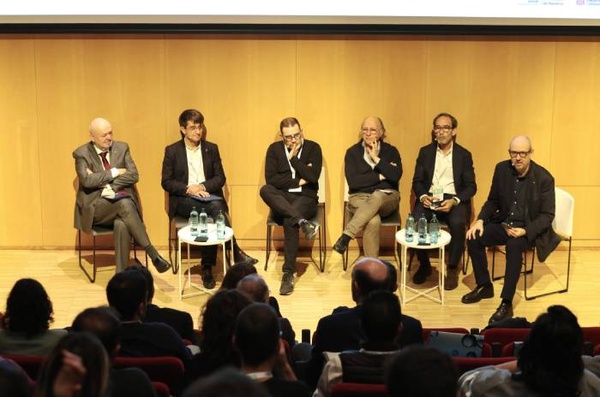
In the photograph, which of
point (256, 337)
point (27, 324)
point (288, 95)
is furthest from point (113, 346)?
point (288, 95)

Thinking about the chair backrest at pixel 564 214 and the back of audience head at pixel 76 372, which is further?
the chair backrest at pixel 564 214

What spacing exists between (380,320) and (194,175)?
13.7ft

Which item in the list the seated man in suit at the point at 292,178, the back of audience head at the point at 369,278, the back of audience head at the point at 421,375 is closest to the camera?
the back of audience head at the point at 421,375

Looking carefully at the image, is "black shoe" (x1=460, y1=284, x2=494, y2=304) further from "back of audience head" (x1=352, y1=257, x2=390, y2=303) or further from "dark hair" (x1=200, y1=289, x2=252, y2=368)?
"dark hair" (x1=200, y1=289, x2=252, y2=368)

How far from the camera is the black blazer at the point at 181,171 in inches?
283

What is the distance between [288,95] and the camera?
Result: 7.57 metres

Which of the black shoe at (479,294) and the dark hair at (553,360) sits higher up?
the dark hair at (553,360)

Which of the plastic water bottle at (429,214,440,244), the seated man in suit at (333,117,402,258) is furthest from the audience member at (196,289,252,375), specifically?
the seated man in suit at (333,117,402,258)

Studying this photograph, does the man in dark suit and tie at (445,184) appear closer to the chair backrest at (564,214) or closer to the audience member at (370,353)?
the chair backrest at (564,214)

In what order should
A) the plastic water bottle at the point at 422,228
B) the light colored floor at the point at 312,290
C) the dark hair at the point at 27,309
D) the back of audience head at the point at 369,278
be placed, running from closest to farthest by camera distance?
the dark hair at the point at 27,309, the back of audience head at the point at 369,278, the light colored floor at the point at 312,290, the plastic water bottle at the point at 422,228

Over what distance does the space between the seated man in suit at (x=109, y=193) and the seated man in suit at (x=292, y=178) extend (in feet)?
3.32

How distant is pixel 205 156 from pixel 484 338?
3606mm

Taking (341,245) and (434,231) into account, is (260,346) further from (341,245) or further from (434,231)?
(341,245)

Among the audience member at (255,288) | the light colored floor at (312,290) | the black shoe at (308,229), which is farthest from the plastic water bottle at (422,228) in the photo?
the audience member at (255,288)
